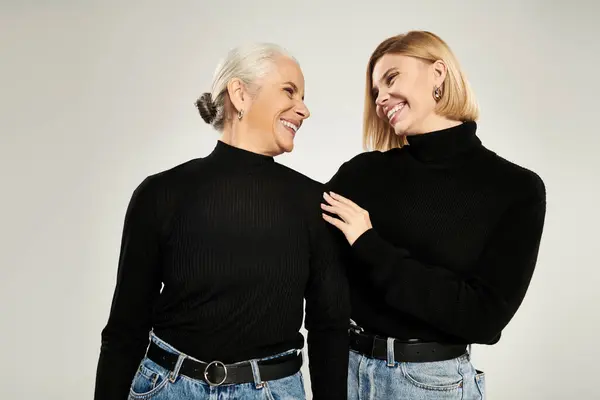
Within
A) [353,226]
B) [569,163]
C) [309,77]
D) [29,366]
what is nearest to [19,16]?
[309,77]

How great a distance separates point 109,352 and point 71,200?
235 cm

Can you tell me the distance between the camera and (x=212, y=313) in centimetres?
183

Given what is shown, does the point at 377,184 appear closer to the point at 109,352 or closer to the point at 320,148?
the point at 109,352

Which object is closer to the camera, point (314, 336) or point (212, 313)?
point (212, 313)

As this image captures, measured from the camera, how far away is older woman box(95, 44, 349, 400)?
1841mm

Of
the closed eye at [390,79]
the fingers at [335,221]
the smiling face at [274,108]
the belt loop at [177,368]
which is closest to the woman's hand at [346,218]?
the fingers at [335,221]

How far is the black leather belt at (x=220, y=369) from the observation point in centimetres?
182

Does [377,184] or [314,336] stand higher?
[377,184]

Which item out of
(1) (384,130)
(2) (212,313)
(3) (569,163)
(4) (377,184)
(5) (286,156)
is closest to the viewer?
(2) (212,313)

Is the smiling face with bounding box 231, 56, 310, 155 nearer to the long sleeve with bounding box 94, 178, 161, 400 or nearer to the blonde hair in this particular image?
the long sleeve with bounding box 94, 178, 161, 400

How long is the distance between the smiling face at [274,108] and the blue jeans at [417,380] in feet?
2.33

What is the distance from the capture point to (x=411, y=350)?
Result: 212cm

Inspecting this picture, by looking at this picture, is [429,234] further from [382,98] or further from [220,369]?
[220,369]

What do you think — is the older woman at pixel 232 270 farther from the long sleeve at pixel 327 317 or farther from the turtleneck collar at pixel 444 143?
the turtleneck collar at pixel 444 143
